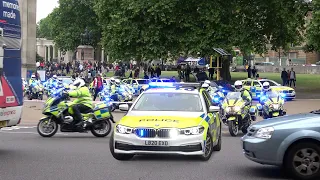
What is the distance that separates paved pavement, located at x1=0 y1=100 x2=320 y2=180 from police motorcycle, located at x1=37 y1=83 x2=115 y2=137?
88cm

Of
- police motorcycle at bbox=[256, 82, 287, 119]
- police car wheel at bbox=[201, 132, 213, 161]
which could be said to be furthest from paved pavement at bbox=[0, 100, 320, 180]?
police motorcycle at bbox=[256, 82, 287, 119]

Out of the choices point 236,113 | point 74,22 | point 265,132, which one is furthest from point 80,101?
point 74,22

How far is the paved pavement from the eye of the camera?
949cm

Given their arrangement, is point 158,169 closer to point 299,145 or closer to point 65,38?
point 299,145

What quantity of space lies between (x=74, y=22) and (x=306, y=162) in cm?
7186

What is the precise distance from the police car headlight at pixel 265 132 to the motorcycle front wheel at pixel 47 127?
8.25 metres

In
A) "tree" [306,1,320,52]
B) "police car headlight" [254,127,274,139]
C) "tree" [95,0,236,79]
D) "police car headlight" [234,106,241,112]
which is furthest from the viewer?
"tree" [95,0,236,79]

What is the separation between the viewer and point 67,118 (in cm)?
1563

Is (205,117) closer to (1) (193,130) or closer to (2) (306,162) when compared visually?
(1) (193,130)

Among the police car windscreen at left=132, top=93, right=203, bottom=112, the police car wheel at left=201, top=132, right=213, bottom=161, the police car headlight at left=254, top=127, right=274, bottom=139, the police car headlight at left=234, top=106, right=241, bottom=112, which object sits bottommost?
the police car wheel at left=201, top=132, right=213, bottom=161

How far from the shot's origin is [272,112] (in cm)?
1831

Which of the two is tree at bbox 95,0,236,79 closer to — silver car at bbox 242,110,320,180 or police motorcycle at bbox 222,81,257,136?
police motorcycle at bbox 222,81,257,136

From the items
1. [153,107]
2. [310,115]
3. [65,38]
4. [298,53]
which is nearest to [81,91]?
[153,107]

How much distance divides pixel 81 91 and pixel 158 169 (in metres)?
6.00
